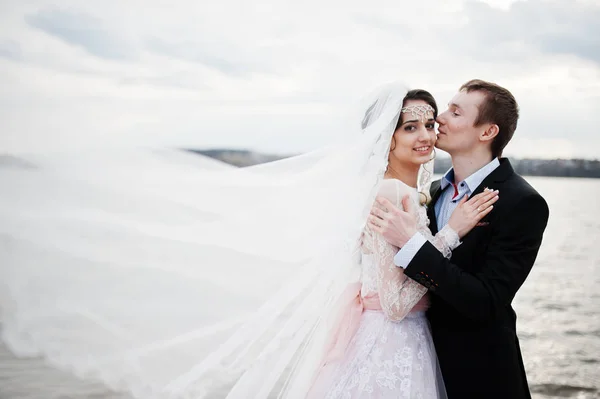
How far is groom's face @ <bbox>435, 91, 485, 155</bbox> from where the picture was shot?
3.00 m

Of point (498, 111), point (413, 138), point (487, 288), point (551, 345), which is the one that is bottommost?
point (551, 345)

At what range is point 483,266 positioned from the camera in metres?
2.72

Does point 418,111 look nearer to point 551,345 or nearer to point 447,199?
point 447,199

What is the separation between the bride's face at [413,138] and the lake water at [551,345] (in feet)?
7.70

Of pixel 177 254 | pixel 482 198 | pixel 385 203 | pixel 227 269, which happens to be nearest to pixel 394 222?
pixel 385 203

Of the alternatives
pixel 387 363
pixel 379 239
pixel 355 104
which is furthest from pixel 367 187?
pixel 387 363

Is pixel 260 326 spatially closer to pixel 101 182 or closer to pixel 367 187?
pixel 367 187

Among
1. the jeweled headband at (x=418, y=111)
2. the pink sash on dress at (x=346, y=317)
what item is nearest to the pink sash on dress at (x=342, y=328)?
the pink sash on dress at (x=346, y=317)

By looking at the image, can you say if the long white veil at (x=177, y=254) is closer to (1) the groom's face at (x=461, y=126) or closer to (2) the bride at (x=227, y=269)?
(2) the bride at (x=227, y=269)

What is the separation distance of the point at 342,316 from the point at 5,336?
259 centimetres

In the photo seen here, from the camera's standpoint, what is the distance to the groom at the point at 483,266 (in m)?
2.62

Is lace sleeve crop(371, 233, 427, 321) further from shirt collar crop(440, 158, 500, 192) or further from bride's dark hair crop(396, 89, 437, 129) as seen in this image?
bride's dark hair crop(396, 89, 437, 129)

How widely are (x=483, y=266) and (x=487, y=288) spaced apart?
13 cm

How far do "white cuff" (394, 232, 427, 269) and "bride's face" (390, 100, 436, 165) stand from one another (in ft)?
1.77
